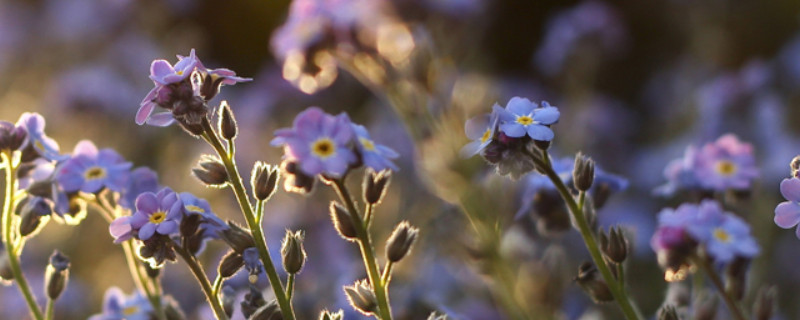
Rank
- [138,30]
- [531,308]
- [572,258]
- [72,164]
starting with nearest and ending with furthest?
[72,164]
[531,308]
[572,258]
[138,30]

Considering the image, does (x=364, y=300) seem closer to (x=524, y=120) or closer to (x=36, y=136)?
(x=524, y=120)

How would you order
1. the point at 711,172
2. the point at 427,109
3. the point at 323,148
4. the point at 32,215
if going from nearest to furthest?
the point at 323,148 < the point at 32,215 < the point at 711,172 < the point at 427,109

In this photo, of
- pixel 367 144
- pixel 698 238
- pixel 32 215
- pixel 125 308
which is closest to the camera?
pixel 367 144

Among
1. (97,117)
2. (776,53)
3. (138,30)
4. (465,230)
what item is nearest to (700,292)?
(465,230)

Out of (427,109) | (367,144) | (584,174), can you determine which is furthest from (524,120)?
(427,109)

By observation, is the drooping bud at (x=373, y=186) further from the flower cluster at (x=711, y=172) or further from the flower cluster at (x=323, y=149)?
the flower cluster at (x=711, y=172)

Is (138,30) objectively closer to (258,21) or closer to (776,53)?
(258,21)

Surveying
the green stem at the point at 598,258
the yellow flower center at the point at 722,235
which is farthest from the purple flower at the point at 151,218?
the yellow flower center at the point at 722,235
